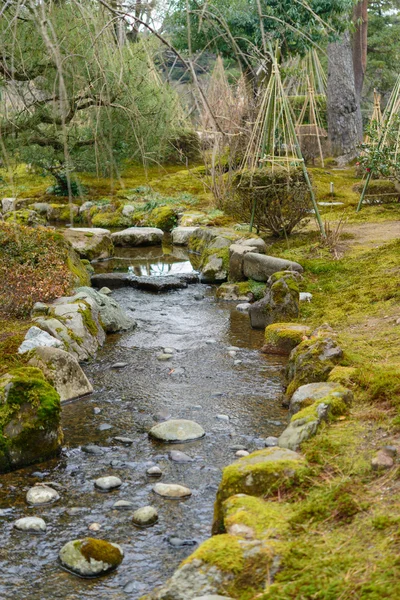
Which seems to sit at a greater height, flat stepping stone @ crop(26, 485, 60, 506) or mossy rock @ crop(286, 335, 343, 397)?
mossy rock @ crop(286, 335, 343, 397)

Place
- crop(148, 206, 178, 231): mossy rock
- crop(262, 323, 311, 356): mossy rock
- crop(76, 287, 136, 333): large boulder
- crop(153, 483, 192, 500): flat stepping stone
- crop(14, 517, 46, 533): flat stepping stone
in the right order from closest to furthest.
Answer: crop(14, 517, 46, 533): flat stepping stone < crop(153, 483, 192, 500): flat stepping stone < crop(262, 323, 311, 356): mossy rock < crop(76, 287, 136, 333): large boulder < crop(148, 206, 178, 231): mossy rock

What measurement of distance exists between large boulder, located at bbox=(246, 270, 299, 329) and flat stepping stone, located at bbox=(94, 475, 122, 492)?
10.4 ft

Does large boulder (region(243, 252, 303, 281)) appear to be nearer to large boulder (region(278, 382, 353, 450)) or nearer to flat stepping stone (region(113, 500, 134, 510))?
large boulder (region(278, 382, 353, 450))

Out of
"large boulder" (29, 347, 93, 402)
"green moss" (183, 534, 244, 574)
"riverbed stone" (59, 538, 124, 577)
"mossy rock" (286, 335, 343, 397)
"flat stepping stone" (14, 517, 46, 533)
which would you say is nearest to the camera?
"green moss" (183, 534, 244, 574)

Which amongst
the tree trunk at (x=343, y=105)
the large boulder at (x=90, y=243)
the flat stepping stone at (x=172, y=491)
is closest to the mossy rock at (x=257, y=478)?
the flat stepping stone at (x=172, y=491)

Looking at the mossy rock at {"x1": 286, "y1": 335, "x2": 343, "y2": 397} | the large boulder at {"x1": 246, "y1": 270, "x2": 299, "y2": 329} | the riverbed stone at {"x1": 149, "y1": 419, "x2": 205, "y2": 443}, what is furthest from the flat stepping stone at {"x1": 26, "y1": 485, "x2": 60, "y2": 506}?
the large boulder at {"x1": 246, "y1": 270, "x2": 299, "y2": 329}

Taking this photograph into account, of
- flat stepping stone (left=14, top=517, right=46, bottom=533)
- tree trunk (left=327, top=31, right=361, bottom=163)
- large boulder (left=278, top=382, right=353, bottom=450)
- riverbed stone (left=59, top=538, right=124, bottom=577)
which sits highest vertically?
tree trunk (left=327, top=31, right=361, bottom=163)

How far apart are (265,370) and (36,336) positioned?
180 cm

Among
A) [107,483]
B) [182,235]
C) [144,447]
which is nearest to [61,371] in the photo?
[144,447]

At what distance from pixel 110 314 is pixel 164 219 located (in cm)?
638

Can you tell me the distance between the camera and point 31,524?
3.16m

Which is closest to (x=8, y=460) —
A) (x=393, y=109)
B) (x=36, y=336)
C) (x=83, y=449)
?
(x=83, y=449)

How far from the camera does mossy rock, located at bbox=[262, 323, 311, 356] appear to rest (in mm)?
5555

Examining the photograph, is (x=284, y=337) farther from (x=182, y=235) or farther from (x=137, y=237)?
(x=137, y=237)
